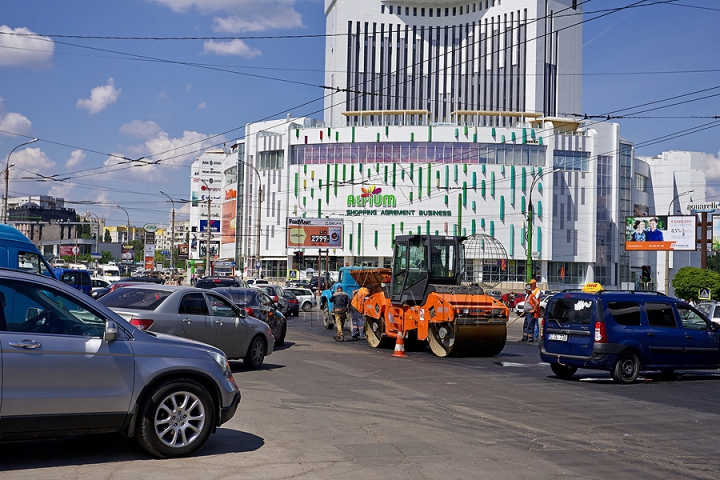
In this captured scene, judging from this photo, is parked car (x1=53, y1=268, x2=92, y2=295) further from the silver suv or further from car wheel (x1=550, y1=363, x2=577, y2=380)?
the silver suv

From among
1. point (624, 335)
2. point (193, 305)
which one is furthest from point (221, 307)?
point (624, 335)

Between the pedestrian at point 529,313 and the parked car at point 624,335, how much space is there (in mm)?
9743

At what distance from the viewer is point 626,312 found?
14.9m

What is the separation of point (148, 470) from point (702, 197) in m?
114

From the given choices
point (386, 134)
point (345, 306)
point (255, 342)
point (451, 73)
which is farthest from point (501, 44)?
point (255, 342)

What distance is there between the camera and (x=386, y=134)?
85125mm

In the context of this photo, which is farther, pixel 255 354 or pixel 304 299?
pixel 304 299

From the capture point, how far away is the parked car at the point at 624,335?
1455 cm

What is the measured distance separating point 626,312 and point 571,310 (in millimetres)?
996

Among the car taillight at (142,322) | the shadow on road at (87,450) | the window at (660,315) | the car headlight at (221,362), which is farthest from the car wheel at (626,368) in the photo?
the car headlight at (221,362)

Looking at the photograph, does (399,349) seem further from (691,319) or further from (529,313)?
(529,313)

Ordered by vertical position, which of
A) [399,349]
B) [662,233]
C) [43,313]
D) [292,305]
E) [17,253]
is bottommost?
[292,305]

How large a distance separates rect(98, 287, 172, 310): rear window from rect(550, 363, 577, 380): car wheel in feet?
24.7

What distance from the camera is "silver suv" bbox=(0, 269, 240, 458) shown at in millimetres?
6305
